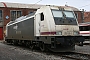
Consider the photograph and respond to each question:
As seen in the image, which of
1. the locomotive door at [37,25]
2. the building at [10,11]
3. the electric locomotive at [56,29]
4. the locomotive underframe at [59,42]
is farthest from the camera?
the building at [10,11]

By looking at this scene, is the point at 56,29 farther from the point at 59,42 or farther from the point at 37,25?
the point at 37,25

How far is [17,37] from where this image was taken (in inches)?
834

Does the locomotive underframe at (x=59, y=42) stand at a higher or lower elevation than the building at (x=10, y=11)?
lower

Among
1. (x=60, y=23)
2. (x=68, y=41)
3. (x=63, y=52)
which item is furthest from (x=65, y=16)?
(x=63, y=52)

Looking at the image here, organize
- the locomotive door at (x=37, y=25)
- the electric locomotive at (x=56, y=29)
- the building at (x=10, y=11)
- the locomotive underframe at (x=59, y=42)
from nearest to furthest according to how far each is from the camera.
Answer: the locomotive underframe at (x=59, y=42) → the electric locomotive at (x=56, y=29) → the locomotive door at (x=37, y=25) → the building at (x=10, y=11)

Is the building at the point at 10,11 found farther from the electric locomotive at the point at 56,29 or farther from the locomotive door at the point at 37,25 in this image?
the electric locomotive at the point at 56,29

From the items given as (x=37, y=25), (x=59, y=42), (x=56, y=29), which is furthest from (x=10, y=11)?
(x=59, y=42)

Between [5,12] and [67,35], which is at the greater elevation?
[5,12]

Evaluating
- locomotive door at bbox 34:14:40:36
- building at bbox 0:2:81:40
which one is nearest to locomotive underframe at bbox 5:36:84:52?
locomotive door at bbox 34:14:40:36

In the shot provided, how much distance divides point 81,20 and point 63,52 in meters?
34.6

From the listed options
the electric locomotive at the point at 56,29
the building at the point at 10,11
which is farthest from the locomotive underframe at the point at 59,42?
the building at the point at 10,11

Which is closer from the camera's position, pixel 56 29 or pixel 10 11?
pixel 56 29

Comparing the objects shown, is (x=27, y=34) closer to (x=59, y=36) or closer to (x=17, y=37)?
(x=17, y=37)

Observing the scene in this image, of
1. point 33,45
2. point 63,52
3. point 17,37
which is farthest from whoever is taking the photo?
point 17,37
